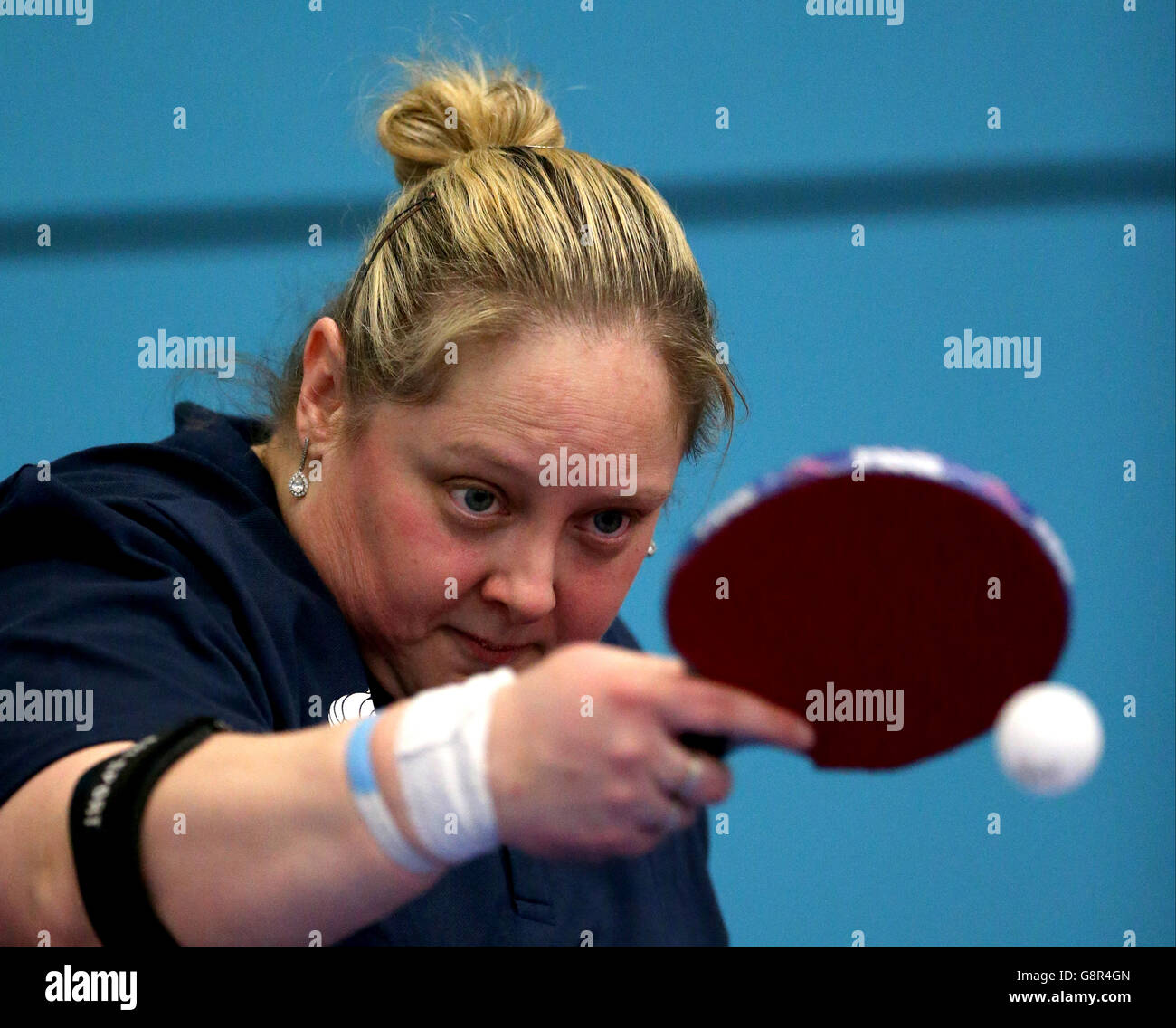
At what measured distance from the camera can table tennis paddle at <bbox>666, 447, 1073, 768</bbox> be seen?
467 millimetres

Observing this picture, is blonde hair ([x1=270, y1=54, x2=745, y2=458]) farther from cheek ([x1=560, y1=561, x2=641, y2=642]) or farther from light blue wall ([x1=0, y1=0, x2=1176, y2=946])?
light blue wall ([x1=0, y1=0, x2=1176, y2=946])

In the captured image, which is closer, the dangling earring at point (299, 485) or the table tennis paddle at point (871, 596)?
the table tennis paddle at point (871, 596)

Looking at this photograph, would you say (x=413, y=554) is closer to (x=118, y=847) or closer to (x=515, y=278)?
(x=515, y=278)

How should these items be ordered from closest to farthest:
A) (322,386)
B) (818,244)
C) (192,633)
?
(192,633)
(322,386)
(818,244)

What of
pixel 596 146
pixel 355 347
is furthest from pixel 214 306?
pixel 355 347

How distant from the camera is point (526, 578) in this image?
2.59ft

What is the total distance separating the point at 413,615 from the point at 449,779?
1.16 ft

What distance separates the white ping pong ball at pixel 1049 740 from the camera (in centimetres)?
46

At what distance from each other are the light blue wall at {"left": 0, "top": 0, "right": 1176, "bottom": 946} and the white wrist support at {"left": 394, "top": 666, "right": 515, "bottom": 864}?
109 centimetres

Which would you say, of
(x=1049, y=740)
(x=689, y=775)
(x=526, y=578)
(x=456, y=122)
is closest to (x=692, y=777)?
(x=689, y=775)

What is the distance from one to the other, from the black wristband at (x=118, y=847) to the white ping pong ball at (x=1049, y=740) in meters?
0.33

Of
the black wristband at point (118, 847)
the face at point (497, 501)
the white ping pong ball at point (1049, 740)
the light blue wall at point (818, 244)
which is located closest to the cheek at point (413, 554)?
the face at point (497, 501)

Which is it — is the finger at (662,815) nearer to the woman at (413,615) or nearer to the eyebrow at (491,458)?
the woman at (413,615)

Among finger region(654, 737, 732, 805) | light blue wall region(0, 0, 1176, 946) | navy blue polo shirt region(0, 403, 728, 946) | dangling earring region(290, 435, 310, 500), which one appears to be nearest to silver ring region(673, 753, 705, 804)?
finger region(654, 737, 732, 805)
